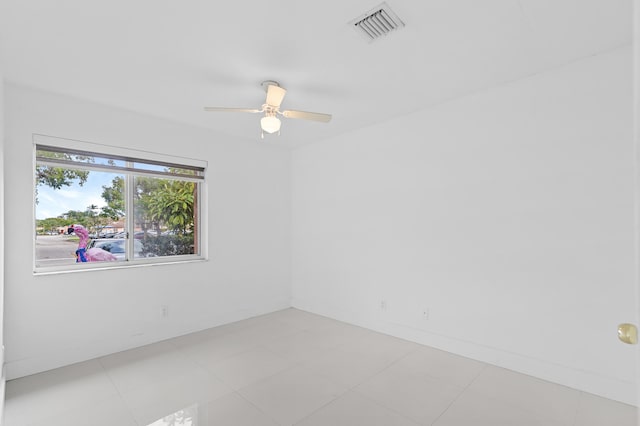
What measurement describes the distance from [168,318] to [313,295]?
187 cm

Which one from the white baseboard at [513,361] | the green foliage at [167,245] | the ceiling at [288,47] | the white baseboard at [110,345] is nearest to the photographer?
the ceiling at [288,47]

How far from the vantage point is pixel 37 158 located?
9.18ft

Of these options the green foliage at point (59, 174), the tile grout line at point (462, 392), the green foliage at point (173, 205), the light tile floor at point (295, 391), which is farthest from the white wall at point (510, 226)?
the green foliage at point (59, 174)

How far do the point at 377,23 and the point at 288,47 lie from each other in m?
0.63

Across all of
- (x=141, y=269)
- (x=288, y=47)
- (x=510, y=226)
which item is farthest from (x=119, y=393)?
(x=510, y=226)

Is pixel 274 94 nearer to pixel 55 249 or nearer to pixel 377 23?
pixel 377 23

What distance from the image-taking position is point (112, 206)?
10.9ft

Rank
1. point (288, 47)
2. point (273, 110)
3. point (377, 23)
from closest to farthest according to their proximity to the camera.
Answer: point (377, 23) < point (288, 47) < point (273, 110)

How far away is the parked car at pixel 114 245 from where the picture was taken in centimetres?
320

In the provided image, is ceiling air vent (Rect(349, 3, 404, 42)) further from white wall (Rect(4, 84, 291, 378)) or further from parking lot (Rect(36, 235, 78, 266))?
parking lot (Rect(36, 235, 78, 266))

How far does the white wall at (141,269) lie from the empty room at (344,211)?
2 centimetres

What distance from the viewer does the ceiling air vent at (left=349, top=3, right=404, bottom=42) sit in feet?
6.01

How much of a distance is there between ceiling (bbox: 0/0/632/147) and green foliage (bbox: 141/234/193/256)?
1.49m

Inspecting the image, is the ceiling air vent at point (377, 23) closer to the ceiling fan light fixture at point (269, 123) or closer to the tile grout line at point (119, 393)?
the ceiling fan light fixture at point (269, 123)
